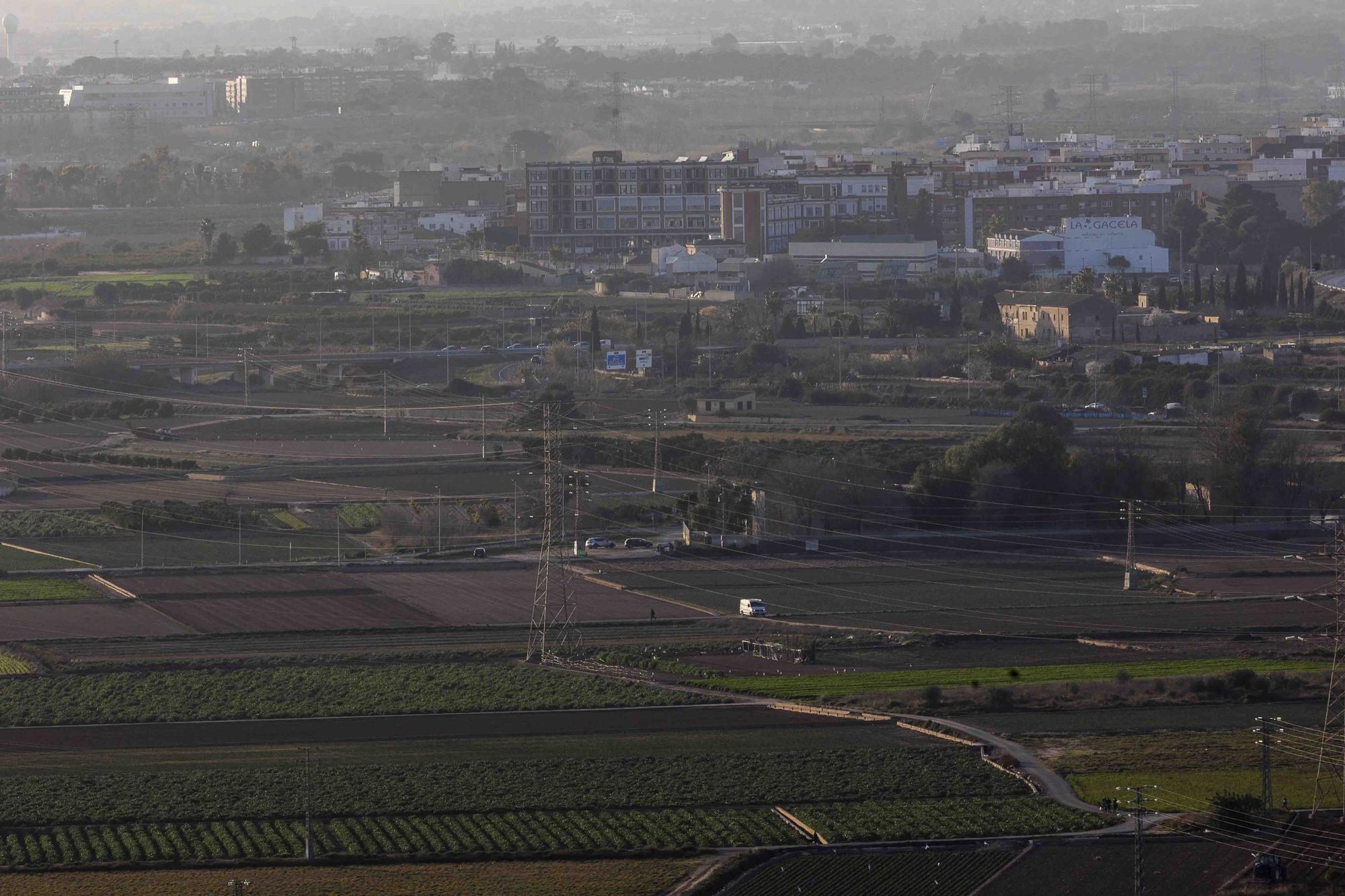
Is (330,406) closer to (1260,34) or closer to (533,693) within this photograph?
(533,693)

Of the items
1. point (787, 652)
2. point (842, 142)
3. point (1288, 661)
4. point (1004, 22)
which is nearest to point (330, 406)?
point (787, 652)

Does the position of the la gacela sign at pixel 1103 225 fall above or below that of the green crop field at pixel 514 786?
above

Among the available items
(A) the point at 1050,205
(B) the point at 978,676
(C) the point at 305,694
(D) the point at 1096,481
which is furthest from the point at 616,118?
(C) the point at 305,694

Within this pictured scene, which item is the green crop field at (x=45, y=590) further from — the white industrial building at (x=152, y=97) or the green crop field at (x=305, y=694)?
the white industrial building at (x=152, y=97)

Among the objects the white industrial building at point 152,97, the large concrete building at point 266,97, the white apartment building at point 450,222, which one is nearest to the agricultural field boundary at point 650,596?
the white apartment building at point 450,222

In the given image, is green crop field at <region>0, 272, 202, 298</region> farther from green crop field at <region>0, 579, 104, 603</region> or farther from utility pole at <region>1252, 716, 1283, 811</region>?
utility pole at <region>1252, 716, 1283, 811</region>

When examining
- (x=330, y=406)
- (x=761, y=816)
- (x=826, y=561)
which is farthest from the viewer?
(x=330, y=406)

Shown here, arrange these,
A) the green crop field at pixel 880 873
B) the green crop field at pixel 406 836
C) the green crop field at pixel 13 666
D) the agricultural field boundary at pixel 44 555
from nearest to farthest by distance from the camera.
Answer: the green crop field at pixel 880 873 < the green crop field at pixel 406 836 < the green crop field at pixel 13 666 < the agricultural field boundary at pixel 44 555
